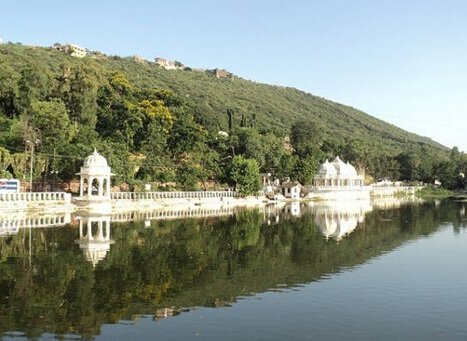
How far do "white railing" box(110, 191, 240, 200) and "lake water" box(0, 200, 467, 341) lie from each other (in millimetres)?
21807

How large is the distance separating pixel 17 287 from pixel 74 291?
81.1 inches

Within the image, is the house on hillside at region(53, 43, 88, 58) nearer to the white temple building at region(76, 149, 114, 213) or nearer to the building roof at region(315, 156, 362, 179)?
the building roof at region(315, 156, 362, 179)

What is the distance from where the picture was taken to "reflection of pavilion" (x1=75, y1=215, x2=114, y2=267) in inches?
1036

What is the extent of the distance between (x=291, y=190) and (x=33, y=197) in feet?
163

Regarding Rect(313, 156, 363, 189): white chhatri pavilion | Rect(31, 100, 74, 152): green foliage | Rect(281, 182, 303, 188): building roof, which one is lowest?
Rect(281, 182, 303, 188): building roof

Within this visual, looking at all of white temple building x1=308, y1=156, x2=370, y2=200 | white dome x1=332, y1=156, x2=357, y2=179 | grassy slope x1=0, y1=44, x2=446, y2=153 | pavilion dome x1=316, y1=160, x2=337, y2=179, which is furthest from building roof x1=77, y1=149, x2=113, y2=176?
white dome x1=332, y1=156, x2=357, y2=179

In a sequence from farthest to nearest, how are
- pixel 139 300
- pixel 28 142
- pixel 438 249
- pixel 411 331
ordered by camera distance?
pixel 28 142
pixel 438 249
pixel 139 300
pixel 411 331

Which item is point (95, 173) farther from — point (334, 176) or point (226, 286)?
point (334, 176)

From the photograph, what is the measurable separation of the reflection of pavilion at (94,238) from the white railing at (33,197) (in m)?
4.92

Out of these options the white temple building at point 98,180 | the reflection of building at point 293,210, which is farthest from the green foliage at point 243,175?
the white temple building at point 98,180

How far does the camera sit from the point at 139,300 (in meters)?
17.6

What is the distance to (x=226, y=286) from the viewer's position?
65.4 ft

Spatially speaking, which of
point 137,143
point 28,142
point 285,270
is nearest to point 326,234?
point 285,270

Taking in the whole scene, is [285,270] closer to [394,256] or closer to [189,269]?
[189,269]
